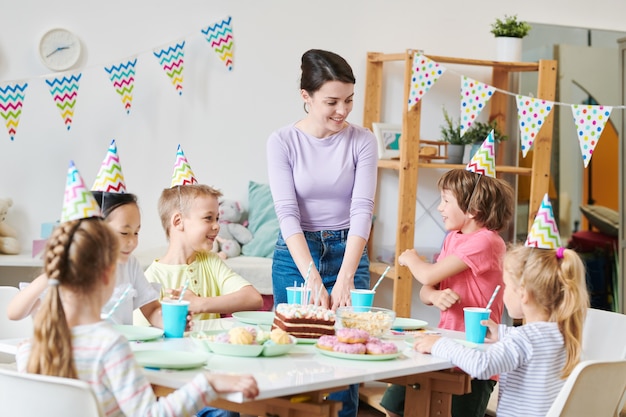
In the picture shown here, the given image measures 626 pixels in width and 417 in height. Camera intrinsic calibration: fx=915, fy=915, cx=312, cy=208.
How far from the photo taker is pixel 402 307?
4309mm

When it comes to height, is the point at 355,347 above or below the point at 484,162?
below

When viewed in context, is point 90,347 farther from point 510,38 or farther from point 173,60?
point 510,38

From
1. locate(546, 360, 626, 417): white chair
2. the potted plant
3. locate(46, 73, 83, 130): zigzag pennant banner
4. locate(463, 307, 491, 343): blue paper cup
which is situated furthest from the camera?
the potted plant

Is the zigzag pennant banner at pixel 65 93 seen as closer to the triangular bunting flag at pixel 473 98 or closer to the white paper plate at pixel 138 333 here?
the triangular bunting flag at pixel 473 98

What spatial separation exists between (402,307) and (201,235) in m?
1.91

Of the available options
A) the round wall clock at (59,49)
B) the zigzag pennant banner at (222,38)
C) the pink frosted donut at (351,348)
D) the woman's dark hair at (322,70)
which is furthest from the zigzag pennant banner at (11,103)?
the pink frosted donut at (351,348)

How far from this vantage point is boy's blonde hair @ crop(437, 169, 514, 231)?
268 cm

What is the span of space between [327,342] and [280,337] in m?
0.11

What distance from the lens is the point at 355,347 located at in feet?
6.45

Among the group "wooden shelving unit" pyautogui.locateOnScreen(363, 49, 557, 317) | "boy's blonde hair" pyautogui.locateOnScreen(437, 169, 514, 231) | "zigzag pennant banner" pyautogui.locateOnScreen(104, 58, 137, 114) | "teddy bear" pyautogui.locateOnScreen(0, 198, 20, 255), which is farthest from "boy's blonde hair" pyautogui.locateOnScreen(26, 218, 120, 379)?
"wooden shelving unit" pyautogui.locateOnScreen(363, 49, 557, 317)

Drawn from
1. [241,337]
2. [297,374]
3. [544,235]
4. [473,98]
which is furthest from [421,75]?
[297,374]

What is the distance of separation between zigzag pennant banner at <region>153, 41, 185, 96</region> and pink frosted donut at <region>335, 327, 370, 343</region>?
2.39m

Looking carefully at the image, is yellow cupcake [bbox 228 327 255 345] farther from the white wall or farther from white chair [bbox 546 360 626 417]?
the white wall

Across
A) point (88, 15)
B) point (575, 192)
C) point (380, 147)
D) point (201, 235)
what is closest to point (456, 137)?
point (380, 147)
